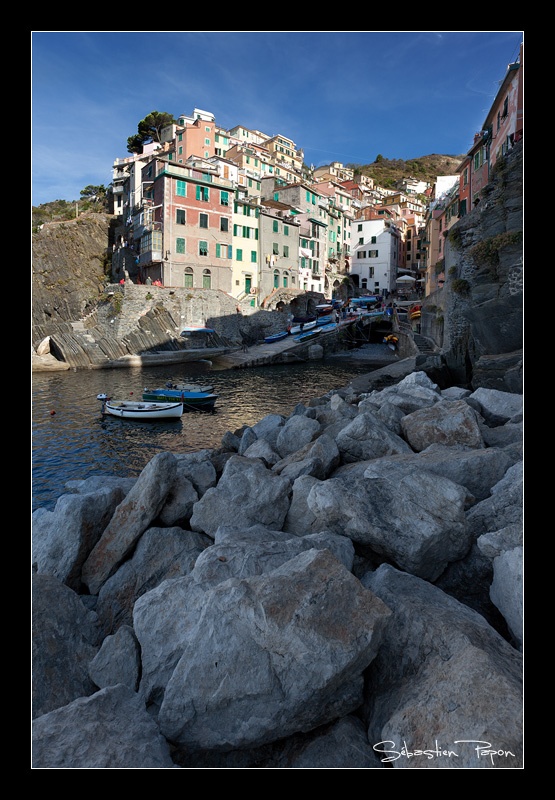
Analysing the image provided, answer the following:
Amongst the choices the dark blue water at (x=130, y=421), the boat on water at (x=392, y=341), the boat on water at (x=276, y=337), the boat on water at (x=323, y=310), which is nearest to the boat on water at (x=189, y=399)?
the dark blue water at (x=130, y=421)

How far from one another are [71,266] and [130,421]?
4152cm

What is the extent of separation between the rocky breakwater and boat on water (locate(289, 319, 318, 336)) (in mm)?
46514

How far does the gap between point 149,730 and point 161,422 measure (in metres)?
18.8

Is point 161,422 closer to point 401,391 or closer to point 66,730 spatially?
point 401,391

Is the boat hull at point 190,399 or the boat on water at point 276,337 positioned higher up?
the boat on water at point 276,337

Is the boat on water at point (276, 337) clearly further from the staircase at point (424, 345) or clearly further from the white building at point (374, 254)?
the white building at point (374, 254)

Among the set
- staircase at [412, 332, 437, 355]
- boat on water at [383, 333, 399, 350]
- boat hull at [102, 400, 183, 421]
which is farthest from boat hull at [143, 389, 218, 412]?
boat on water at [383, 333, 399, 350]

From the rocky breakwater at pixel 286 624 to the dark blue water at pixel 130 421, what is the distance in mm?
7161

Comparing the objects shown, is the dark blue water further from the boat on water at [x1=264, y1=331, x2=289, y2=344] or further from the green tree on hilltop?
the green tree on hilltop

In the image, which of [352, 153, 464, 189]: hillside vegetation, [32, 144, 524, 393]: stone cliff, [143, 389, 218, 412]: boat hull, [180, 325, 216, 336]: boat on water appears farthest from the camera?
[352, 153, 464, 189]: hillside vegetation

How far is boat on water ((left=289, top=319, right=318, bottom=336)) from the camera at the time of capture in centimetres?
5250

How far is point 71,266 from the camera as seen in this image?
54.2 metres

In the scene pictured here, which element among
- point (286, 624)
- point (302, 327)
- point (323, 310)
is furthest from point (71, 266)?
point (286, 624)

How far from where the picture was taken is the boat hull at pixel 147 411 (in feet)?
68.2
